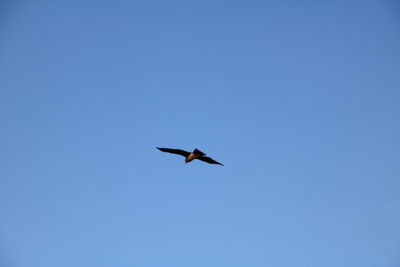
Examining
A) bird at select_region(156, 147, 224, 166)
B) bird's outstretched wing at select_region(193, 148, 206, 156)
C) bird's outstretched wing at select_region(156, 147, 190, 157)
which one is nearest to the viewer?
bird's outstretched wing at select_region(193, 148, 206, 156)

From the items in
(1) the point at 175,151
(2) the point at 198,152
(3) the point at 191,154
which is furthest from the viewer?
(1) the point at 175,151

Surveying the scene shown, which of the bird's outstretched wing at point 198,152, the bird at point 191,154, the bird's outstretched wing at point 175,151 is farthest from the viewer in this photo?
the bird's outstretched wing at point 175,151

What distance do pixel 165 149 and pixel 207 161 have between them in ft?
10.3

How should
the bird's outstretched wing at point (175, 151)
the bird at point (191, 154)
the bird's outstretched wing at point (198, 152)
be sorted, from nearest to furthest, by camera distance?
the bird's outstretched wing at point (198, 152)
the bird at point (191, 154)
the bird's outstretched wing at point (175, 151)

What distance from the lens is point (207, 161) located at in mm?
26844

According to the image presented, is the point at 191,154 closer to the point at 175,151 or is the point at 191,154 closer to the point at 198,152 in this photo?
the point at 198,152

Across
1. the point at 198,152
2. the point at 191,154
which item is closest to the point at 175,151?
the point at 191,154

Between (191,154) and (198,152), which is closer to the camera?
(198,152)

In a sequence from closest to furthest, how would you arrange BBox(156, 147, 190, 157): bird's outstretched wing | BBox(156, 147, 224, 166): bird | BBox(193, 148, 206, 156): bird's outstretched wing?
BBox(193, 148, 206, 156): bird's outstretched wing → BBox(156, 147, 224, 166): bird → BBox(156, 147, 190, 157): bird's outstretched wing

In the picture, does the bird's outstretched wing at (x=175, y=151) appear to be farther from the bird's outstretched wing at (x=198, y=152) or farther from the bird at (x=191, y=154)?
the bird's outstretched wing at (x=198, y=152)

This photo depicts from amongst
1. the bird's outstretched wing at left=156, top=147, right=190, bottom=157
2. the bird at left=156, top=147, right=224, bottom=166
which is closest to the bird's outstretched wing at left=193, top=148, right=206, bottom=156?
the bird at left=156, top=147, right=224, bottom=166

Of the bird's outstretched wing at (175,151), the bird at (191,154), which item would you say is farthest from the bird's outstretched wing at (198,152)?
the bird's outstretched wing at (175,151)

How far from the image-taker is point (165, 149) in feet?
89.2

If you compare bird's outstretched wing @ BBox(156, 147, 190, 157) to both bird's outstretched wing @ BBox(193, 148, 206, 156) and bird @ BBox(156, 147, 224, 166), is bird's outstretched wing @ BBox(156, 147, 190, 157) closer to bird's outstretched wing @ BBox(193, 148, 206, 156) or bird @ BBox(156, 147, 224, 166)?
bird @ BBox(156, 147, 224, 166)
